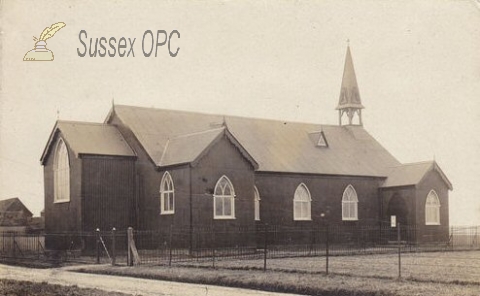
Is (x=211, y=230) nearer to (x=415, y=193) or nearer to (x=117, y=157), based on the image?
(x=117, y=157)

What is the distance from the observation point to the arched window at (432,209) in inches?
1818

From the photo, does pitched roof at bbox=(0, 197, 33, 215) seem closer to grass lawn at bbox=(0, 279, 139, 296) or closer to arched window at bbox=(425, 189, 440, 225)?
arched window at bbox=(425, 189, 440, 225)

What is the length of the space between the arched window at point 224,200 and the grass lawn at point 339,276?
8.96m

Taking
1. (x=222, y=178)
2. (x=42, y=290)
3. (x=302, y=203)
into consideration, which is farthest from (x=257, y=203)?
(x=42, y=290)

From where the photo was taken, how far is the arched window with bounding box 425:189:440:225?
46188mm

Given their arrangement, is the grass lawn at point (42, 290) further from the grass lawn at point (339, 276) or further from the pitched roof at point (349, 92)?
the pitched roof at point (349, 92)

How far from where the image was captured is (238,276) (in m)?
22.2

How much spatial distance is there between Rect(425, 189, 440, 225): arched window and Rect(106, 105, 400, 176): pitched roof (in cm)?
365

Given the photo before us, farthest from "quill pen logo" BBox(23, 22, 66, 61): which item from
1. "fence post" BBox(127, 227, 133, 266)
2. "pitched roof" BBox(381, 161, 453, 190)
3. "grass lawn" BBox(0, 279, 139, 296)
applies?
"pitched roof" BBox(381, 161, 453, 190)

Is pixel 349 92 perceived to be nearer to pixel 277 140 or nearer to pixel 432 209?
pixel 277 140

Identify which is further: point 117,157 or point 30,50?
point 117,157

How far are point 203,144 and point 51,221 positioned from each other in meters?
10.3

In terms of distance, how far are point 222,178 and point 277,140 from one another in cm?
974

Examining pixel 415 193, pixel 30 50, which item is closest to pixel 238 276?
pixel 30 50
